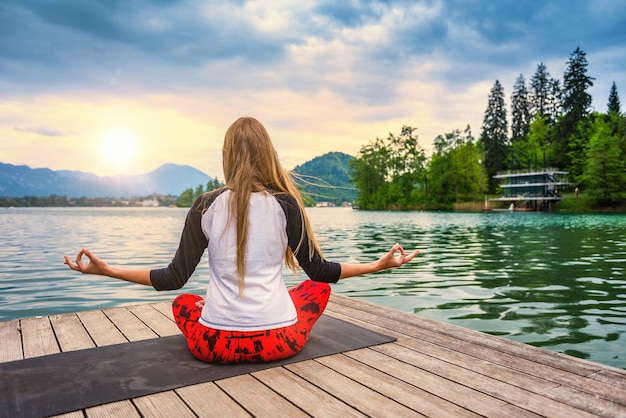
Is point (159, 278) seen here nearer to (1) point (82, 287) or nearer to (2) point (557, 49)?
(1) point (82, 287)

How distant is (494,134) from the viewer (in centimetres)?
9081

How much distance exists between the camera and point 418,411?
242cm

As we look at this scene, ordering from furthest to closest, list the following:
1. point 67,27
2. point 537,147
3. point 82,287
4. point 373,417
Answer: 1. point 537,147
2. point 67,27
3. point 82,287
4. point 373,417

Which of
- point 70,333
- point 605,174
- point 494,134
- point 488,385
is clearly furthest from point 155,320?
point 494,134

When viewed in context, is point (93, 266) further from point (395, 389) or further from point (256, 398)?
point (395, 389)

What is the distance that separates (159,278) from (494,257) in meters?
13.3

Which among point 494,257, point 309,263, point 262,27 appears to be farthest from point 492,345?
point 262,27

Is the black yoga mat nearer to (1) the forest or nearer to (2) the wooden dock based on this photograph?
(2) the wooden dock

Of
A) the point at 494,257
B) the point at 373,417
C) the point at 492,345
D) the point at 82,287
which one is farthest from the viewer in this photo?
the point at 494,257

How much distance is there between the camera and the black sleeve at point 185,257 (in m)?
2.83

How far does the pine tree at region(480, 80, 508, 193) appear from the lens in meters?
89.8

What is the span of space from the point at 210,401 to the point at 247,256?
2.61ft

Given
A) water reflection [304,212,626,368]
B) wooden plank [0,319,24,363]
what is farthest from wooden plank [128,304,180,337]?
water reflection [304,212,626,368]

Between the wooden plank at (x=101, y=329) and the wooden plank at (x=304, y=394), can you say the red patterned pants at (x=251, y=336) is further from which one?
the wooden plank at (x=101, y=329)
